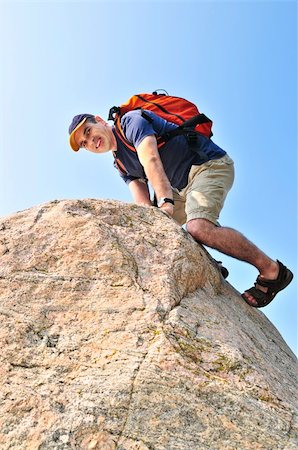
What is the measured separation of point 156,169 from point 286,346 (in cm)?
305

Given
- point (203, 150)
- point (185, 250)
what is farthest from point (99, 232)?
point (203, 150)

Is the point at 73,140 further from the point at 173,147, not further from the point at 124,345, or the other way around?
the point at 124,345

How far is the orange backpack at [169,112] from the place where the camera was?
24.2 ft

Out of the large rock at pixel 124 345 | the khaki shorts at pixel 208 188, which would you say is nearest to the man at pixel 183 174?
the khaki shorts at pixel 208 188

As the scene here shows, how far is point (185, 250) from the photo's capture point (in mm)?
6016

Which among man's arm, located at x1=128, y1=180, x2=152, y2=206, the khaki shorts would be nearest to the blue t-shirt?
the khaki shorts

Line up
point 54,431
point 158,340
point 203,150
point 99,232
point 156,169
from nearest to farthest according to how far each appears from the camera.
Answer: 1. point 54,431
2. point 158,340
3. point 99,232
4. point 156,169
5. point 203,150

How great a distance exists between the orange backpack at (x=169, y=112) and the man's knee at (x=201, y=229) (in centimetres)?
132

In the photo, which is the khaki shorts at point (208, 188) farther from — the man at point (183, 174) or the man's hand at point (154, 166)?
the man's hand at point (154, 166)

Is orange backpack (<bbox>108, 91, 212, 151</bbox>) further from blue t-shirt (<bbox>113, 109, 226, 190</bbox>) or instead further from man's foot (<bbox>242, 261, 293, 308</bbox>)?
man's foot (<bbox>242, 261, 293, 308</bbox>)

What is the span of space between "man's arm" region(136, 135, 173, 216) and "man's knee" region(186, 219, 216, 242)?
0.37m

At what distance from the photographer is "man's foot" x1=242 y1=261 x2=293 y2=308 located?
682cm

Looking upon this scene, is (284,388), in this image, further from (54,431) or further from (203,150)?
(203,150)

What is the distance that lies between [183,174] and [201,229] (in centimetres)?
117
